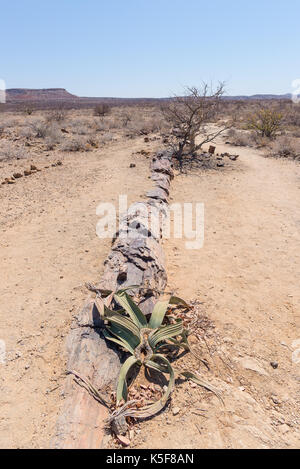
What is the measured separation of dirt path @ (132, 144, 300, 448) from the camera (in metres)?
1.92

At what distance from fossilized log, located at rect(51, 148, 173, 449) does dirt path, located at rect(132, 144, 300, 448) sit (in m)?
0.33

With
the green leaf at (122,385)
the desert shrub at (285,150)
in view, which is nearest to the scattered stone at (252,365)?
the green leaf at (122,385)

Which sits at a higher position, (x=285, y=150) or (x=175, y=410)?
(x=285, y=150)

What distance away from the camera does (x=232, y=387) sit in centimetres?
227

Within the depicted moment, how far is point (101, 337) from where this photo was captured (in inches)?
93.4

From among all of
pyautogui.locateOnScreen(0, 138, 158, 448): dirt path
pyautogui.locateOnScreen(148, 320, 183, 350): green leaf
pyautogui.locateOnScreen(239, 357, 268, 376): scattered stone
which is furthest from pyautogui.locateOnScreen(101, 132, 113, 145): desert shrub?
pyautogui.locateOnScreen(239, 357, 268, 376): scattered stone

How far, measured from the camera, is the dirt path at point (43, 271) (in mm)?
2055

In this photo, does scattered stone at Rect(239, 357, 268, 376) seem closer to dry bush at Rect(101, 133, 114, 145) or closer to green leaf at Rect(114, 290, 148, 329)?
green leaf at Rect(114, 290, 148, 329)

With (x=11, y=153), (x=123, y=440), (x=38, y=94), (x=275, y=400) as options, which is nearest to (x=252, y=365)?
(x=275, y=400)

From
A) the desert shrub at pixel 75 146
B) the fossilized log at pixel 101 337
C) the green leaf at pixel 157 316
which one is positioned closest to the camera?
the fossilized log at pixel 101 337

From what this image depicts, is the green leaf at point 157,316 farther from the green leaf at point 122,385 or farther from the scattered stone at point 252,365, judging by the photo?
the scattered stone at point 252,365

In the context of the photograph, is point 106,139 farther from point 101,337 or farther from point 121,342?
point 121,342

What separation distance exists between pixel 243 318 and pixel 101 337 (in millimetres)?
1471

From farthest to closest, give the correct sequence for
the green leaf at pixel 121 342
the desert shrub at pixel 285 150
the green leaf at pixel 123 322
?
the desert shrub at pixel 285 150
the green leaf at pixel 123 322
the green leaf at pixel 121 342
